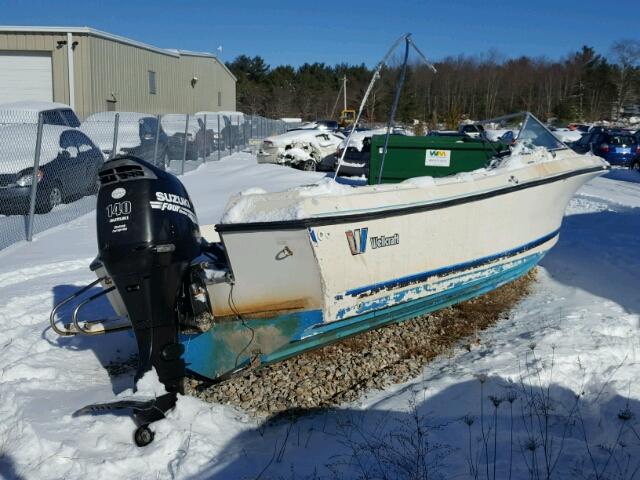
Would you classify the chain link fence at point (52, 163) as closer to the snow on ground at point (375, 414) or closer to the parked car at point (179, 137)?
the parked car at point (179, 137)

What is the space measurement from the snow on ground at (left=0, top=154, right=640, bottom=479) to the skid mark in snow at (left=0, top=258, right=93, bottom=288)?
0.49 m

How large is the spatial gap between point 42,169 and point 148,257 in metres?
7.31

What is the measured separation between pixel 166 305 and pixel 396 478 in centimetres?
173

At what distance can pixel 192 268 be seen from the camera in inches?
173

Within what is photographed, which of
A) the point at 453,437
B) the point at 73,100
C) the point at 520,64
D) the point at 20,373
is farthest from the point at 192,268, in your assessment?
the point at 520,64

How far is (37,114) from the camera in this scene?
15.2 metres

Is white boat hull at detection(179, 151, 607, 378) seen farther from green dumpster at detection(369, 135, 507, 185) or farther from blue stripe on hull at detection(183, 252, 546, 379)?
green dumpster at detection(369, 135, 507, 185)

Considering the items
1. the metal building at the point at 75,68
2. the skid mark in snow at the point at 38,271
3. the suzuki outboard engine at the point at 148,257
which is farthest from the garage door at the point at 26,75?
the suzuki outboard engine at the point at 148,257

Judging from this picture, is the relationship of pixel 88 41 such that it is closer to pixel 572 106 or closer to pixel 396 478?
pixel 396 478

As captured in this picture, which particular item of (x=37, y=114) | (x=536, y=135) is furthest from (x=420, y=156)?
(x=37, y=114)

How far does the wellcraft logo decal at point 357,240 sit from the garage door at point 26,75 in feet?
82.6

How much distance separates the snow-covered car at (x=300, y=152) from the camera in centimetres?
2084

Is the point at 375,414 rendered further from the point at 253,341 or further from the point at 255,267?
the point at 255,267

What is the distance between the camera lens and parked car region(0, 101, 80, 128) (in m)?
15.1
